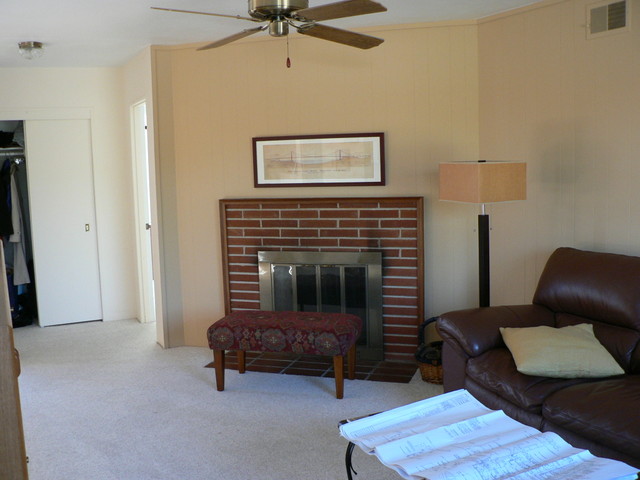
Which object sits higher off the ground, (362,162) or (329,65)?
(329,65)

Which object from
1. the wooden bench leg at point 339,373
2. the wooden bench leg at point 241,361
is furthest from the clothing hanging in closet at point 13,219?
the wooden bench leg at point 339,373

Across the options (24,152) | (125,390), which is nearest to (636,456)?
(125,390)

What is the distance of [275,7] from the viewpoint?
2.56m

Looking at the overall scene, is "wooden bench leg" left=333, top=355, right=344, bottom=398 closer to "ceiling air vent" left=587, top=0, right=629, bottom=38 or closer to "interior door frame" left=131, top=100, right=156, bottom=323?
"ceiling air vent" left=587, top=0, right=629, bottom=38

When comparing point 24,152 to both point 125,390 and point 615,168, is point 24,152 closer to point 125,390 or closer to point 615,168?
point 125,390

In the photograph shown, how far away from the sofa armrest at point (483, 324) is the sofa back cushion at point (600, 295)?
0.11m

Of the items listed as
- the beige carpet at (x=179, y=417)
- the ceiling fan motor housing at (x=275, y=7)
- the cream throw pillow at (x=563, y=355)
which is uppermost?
the ceiling fan motor housing at (x=275, y=7)

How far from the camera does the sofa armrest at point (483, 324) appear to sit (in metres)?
3.29

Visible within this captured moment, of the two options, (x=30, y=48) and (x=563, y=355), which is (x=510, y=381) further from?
(x=30, y=48)

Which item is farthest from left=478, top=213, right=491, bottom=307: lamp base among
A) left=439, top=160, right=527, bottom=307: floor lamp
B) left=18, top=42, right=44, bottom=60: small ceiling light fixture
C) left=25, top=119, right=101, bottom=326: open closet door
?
left=25, top=119, right=101, bottom=326: open closet door

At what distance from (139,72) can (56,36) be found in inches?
33.7

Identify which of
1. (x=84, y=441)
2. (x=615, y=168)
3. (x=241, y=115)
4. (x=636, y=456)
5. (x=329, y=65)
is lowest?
(x=84, y=441)

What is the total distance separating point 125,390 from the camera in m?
4.20

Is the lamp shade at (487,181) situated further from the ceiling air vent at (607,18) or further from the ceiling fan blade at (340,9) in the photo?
the ceiling fan blade at (340,9)
